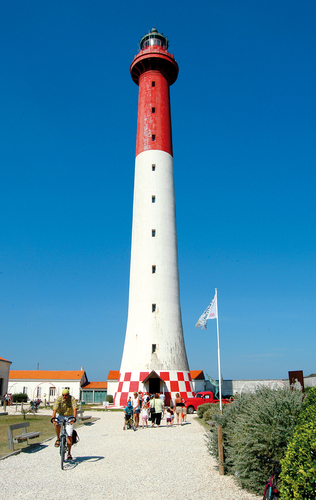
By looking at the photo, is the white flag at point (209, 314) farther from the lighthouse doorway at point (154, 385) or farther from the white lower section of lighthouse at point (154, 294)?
the lighthouse doorway at point (154, 385)

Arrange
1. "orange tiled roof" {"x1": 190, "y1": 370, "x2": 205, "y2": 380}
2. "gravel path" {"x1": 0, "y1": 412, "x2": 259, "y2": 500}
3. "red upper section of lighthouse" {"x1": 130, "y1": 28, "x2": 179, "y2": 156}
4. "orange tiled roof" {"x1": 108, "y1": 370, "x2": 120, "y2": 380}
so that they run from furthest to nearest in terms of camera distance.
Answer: "orange tiled roof" {"x1": 108, "y1": 370, "x2": 120, "y2": 380}, "orange tiled roof" {"x1": 190, "y1": 370, "x2": 205, "y2": 380}, "red upper section of lighthouse" {"x1": 130, "y1": 28, "x2": 179, "y2": 156}, "gravel path" {"x1": 0, "y1": 412, "x2": 259, "y2": 500}

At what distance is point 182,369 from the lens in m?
Result: 31.1

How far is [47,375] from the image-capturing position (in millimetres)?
55781

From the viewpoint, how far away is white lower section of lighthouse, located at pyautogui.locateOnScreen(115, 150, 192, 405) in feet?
98.4

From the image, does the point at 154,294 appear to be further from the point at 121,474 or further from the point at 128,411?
the point at 121,474

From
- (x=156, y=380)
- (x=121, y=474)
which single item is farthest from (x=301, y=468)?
(x=156, y=380)

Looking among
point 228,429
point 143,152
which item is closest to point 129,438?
point 228,429

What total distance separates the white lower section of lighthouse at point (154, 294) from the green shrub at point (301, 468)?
78.9 feet

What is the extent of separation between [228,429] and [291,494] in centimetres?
471

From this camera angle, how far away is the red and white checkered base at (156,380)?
2938 centimetres

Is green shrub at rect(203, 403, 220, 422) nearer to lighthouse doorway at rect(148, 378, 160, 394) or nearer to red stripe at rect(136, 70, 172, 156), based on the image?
lighthouse doorway at rect(148, 378, 160, 394)

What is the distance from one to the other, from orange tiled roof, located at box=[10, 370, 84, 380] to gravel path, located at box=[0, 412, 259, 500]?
137 feet

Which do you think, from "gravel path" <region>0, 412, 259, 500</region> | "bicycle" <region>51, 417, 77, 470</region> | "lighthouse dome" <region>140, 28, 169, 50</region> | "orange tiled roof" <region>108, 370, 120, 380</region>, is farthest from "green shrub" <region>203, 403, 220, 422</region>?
"lighthouse dome" <region>140, 28, 169, 50</region>

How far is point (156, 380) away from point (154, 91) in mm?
25263
